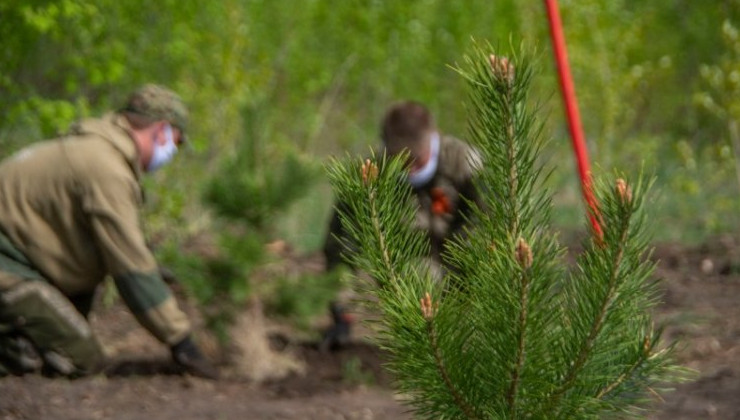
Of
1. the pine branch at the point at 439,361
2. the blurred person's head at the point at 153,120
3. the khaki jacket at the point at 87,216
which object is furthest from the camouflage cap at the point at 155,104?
the pine branch at the point at 439,361

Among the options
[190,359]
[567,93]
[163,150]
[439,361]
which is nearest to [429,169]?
[567,93]

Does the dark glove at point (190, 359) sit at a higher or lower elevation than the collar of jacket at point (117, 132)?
lower

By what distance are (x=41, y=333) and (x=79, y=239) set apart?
1.68ft

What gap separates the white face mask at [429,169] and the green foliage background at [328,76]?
1.92ft

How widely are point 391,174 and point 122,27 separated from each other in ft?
21.4

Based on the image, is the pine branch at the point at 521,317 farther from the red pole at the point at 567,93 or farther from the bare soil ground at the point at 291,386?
the red pole at the point at 567,93

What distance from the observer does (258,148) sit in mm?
7055

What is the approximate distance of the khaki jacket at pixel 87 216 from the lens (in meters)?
6.40

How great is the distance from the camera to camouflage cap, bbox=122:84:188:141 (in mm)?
6703

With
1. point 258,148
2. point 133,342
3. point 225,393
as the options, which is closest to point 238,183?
point 258,148

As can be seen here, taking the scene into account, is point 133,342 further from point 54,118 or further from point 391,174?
point 391,174

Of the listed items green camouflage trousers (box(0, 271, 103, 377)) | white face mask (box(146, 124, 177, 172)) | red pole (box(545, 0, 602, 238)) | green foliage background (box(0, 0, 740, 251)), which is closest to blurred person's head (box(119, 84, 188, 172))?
white face mask (box(146, 124, 177, 172))

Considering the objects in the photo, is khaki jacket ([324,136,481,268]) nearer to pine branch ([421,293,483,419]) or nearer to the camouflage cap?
the camouflage cap

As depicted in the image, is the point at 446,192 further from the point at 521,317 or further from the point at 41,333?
the point at 521,317
